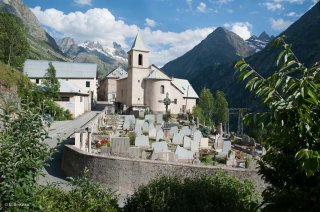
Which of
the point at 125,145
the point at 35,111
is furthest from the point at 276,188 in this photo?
the point at 125,145

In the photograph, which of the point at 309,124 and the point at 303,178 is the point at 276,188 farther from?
the point at 309,124

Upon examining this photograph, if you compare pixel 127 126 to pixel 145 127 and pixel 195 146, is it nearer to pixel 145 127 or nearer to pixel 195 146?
pixel 145 127

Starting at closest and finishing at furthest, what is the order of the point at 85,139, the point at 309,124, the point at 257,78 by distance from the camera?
the point at 309,124 → the point at 257,78 → the point at 85,139

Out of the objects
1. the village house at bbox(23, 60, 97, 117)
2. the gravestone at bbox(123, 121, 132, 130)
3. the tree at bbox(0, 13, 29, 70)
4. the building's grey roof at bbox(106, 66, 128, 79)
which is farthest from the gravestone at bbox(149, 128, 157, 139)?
the building's grey roof at bbox(106, 66, 128, 79)

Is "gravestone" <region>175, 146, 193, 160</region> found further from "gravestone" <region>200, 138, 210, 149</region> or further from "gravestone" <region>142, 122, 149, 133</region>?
"gravestone" <region>142, 122, 149, 133</region>

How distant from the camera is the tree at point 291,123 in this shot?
159 inches

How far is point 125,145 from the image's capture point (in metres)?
18.3

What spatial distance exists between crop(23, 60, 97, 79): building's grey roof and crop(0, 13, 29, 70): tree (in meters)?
1.46

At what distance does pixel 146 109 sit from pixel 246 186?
36.3 m

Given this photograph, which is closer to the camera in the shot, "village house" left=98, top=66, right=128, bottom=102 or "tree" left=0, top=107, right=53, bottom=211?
"tree" left=0, top=107, right=53, bottom=211

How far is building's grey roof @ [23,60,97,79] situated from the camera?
54031mm

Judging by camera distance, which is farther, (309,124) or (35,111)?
(35,111)

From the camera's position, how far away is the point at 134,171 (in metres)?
14.0

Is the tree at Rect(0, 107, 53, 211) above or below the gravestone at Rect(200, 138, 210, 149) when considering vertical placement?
above
